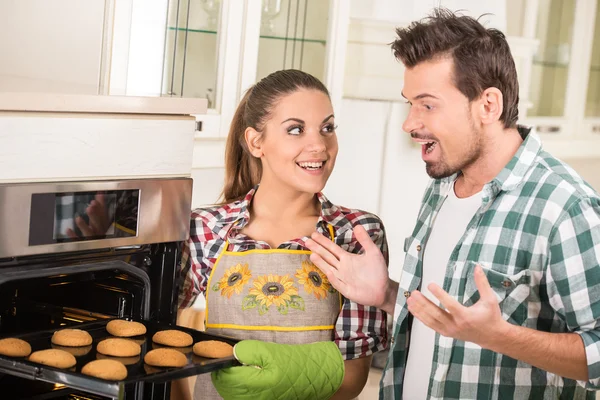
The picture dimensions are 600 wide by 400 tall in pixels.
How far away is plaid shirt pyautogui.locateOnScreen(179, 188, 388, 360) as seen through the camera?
1.58 metres

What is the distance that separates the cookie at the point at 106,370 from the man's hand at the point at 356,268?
48cm

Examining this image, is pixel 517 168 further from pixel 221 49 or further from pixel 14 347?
pixel 221 49

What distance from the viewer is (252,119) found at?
1.74 metres

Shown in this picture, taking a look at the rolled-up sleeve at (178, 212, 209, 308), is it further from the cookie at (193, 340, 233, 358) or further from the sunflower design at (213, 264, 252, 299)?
the cookie at (193, 340, 233, 358)

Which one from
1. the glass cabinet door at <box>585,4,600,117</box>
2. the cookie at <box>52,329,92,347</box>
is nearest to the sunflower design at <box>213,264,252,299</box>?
the cookie at <box>52,329,92,347</box>

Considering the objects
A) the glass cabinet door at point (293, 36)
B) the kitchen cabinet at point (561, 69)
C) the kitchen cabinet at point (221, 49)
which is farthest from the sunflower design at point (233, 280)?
the kitchen cabinet at point (561, 69)

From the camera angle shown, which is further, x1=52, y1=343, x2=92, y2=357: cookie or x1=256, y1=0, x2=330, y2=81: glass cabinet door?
x1=256, y1=0, x2=330, y2=81: glass cabinet door

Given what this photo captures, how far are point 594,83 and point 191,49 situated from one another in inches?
97.3

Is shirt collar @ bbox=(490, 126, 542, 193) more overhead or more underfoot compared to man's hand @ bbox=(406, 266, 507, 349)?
more overhead

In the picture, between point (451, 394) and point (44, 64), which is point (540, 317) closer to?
point (451, 394)

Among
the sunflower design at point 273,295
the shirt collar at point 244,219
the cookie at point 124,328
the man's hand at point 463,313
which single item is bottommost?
the cookie at point 124,328

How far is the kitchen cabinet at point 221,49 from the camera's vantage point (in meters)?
2.09

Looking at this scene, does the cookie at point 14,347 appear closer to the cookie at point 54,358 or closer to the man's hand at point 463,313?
the cookie at point 54,358

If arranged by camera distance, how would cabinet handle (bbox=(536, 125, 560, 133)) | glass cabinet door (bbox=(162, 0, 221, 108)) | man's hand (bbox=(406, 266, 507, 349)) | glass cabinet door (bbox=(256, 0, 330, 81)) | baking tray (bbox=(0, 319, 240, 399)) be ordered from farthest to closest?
cabinet handle (bbox=(536, 125, 560, 133)) < glass cabinet door (bbox=(256, 0, 330, 81)) < glass cabinet door (bbox=(162, 0, 221, 108)) < man's hand (bbox=(406, 266, 507, 349)) < baking tray (bbox=(0, 319, 240, 399))
